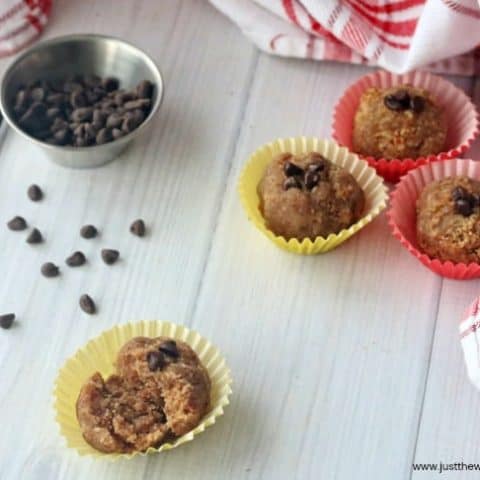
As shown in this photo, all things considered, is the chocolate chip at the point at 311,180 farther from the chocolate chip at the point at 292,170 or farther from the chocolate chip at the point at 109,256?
the chocolate chip at the point at 109,256

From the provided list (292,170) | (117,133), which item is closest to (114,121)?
(117,133)

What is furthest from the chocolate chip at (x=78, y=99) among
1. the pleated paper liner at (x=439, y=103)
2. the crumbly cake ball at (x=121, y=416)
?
the crumbly cake ball at (x=121, y=416)

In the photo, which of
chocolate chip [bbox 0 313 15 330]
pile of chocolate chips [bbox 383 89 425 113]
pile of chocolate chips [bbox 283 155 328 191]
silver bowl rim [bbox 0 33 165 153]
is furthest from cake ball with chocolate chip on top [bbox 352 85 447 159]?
chocolate chip [bbox 0 313 15 330]

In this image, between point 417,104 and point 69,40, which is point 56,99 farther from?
point 417,104

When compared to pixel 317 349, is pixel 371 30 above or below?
above

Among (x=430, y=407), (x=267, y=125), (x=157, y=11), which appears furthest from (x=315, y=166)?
(x=157, y=11)
